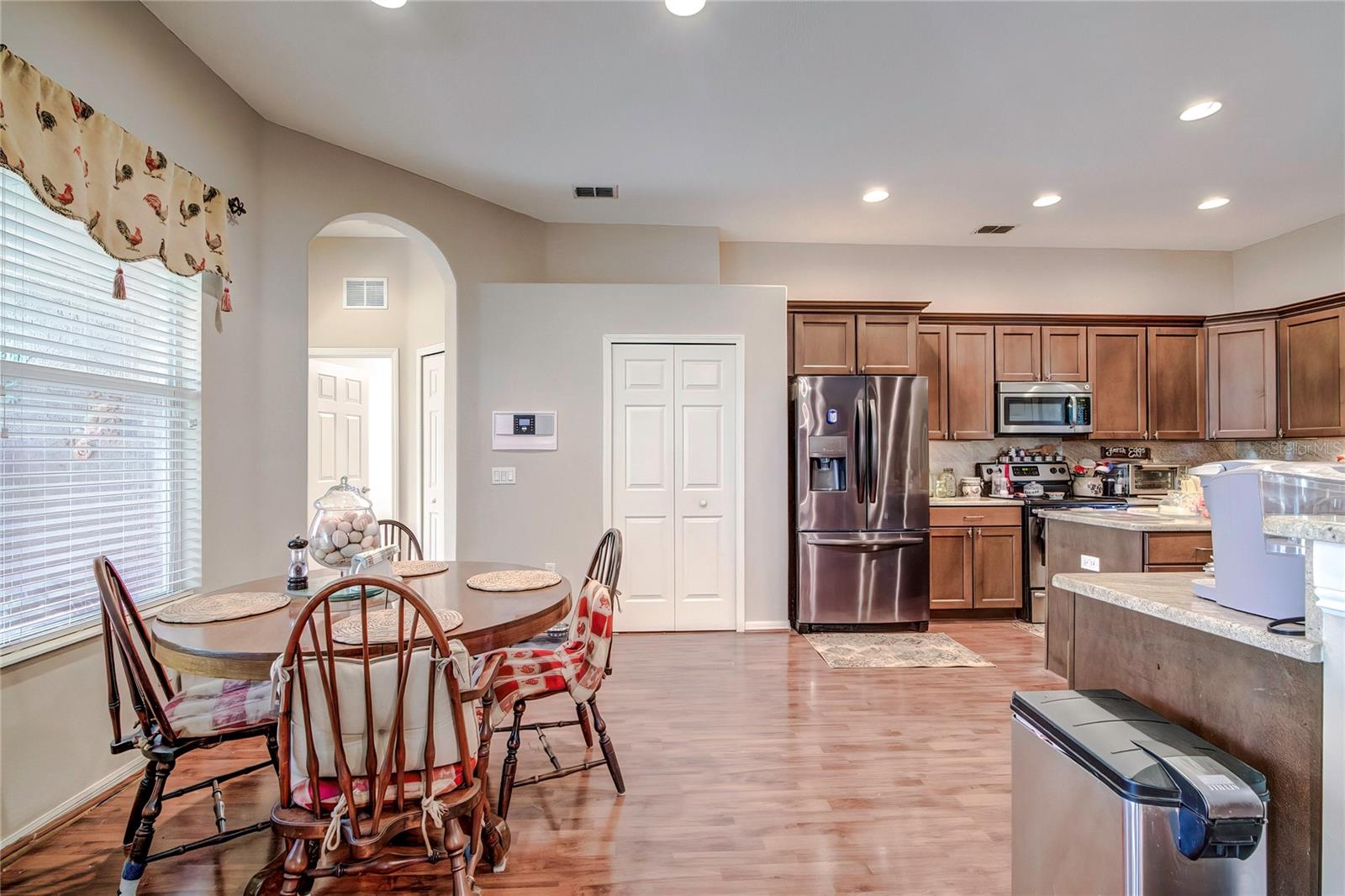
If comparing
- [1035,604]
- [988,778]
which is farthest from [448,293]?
[1035,604]

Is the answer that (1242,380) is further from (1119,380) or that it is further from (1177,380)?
(1119,380)

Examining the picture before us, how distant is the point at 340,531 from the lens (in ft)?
6.61

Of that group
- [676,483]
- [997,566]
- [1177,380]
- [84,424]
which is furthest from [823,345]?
[84,424]

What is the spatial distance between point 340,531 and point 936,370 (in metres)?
4.32

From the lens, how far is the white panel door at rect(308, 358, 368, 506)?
4738mm

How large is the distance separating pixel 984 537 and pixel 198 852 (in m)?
4.62

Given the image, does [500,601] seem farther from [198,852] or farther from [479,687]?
[198,852]

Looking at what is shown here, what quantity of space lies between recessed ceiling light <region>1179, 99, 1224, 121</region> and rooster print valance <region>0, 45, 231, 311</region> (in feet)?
14.7

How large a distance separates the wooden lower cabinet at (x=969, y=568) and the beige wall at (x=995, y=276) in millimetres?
1884

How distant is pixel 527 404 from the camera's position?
4297 millimetres

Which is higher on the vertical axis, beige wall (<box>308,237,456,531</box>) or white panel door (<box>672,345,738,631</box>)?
beige wall (<box>308,237,456,531</box>)

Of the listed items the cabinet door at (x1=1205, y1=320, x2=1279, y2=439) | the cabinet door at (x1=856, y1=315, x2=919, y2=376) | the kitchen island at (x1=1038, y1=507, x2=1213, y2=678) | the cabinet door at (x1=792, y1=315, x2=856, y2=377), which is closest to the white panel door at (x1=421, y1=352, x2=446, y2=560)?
the cabinet door at (x1=792, y1=315, x2=856, y2=377)

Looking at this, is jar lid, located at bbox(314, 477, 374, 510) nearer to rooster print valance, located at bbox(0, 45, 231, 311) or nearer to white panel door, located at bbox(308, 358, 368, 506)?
rooster print valance, located at bbox(0, 45, 231, 311)

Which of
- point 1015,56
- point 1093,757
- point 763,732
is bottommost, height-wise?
point 763,732
